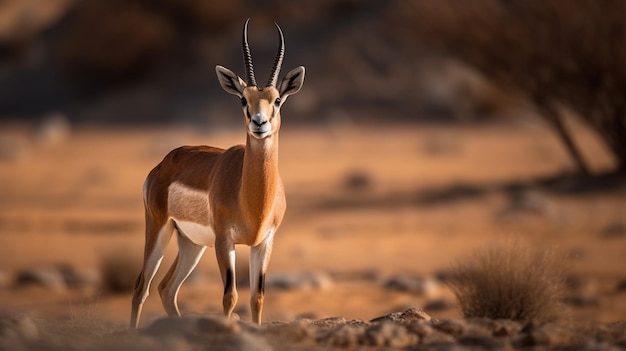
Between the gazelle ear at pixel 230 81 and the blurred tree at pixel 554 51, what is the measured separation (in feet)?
48.9

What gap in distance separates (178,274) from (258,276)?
114cm

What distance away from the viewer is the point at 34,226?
765 inches

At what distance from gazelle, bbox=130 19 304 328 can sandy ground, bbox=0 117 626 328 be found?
863 mm

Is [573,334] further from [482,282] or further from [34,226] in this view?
[34,226]

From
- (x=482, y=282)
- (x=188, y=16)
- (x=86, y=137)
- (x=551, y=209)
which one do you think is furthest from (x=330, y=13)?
(x=482, y=282)

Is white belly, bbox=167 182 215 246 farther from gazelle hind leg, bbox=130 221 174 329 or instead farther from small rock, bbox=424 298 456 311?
small rock, bbox=424 298 456 311

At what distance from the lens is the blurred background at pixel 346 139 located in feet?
48.2

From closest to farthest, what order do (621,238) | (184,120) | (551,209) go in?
(621,238) < (551,209) < (184,120)

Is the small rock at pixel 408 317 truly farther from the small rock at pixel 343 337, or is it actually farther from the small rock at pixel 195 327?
the small rock at pixel 195 327

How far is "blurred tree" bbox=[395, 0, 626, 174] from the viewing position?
68.7 ft

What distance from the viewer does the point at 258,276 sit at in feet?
24.8

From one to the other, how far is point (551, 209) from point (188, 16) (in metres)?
31.1

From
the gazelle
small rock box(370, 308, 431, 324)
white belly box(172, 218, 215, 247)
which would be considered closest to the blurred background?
the gazelle

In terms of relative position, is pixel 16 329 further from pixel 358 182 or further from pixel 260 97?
pixel 358 182
